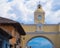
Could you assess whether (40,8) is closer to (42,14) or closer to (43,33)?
(42,14)

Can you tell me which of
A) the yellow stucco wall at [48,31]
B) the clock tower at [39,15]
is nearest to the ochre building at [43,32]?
the yellow stucco wall at [48,31]

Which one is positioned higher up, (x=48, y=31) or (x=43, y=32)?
(x=48, y=31)

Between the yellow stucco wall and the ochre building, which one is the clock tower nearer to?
the ochre building

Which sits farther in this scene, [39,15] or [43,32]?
[39,15]

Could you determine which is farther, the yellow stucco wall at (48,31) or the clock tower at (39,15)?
the clock tower at (39,15)

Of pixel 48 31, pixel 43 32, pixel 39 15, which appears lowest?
pixel 43 32

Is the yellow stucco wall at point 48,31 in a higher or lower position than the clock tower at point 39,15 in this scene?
lower

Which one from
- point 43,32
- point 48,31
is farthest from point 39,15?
point 48,31

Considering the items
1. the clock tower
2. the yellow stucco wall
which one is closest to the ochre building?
the yellow stucco wall

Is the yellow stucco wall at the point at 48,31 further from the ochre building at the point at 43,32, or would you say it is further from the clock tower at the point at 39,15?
the clock tower at the point at 39,15

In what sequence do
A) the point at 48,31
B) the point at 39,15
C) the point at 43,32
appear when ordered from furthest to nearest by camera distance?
the point at 39,15, the point at 43,32, the point at 48,31

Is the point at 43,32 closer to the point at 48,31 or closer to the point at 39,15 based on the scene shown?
the point at 48,31

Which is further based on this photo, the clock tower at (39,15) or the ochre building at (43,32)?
the clock tower at (39,15)

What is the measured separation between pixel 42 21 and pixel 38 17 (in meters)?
1.71
